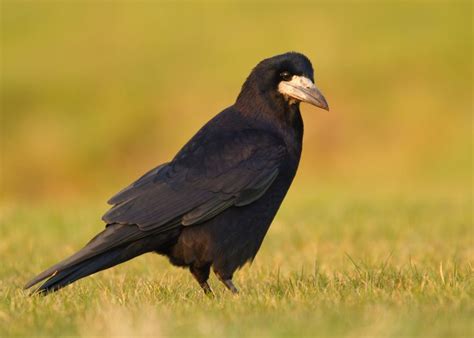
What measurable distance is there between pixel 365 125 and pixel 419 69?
7.89ft

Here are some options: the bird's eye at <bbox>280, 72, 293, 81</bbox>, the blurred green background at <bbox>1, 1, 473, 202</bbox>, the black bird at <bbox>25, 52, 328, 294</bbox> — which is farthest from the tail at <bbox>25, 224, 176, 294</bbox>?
the blurred green background at <bbox>1, 1, 473, 202</bbox>

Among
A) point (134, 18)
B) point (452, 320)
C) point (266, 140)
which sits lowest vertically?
point (452, 320)

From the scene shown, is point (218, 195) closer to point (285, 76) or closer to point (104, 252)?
point (104, 252)

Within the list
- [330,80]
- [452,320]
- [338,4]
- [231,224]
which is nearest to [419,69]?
[330,80]

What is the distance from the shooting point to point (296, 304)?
4941mm

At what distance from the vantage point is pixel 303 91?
6551 millimetres

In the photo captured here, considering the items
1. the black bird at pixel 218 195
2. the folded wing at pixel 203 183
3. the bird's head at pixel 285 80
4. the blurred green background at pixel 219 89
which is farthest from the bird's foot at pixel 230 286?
the blurred green background at pixel 219 89

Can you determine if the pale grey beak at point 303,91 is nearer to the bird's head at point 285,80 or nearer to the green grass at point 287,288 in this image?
the bird's head at point 285,80

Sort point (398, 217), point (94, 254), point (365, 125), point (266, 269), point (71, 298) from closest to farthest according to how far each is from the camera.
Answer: point (71, 298) → point (94, 254) → point (266, 269) → point (398, 217) → point (365, 125)

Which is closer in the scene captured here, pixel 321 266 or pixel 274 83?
pixel 274 83

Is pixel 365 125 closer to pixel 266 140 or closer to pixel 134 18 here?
pixel 134 18

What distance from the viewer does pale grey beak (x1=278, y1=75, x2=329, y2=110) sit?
257 inches

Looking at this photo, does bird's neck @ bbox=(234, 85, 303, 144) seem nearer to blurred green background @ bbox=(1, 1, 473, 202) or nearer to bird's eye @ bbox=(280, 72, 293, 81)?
bird's eye @ bbox=(280, 72, 293, 81)

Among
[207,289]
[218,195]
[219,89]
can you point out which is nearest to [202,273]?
[207,289]
